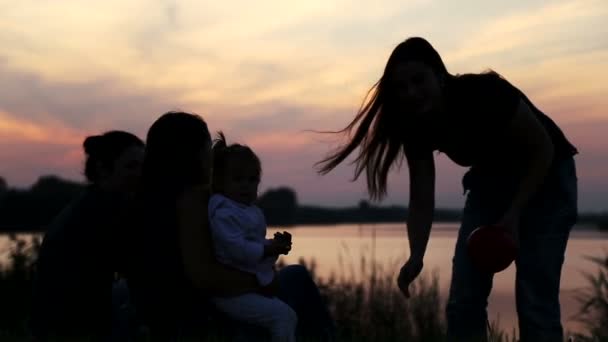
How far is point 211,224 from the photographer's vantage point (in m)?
4.68

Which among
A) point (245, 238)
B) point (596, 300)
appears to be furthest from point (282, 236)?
point (596, 300)

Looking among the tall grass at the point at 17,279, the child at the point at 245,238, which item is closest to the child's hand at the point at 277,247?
the child at the point at 245,238

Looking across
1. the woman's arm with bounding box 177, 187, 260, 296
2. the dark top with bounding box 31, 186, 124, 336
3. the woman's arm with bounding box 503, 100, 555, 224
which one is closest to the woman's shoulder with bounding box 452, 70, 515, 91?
the woman's arm with bounding box 503, 100, 555, 224

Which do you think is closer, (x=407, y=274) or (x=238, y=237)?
(x=238, y=237)

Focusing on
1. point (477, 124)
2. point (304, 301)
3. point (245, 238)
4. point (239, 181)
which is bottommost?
point (304, 301)

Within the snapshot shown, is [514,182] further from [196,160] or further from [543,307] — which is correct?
[196,160]

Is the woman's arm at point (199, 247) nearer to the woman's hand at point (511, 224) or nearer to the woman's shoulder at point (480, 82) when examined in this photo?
the woman's hand at point (511, 224)

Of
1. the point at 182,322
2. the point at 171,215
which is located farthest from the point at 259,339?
the point at 171,215

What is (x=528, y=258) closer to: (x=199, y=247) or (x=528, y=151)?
(x=528, y=151)

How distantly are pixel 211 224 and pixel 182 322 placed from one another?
1.85 feet

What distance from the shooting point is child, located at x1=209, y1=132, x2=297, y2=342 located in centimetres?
468

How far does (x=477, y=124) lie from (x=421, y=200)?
73 cm

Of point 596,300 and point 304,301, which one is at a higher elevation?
point 304,301

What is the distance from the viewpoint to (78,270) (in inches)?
208
